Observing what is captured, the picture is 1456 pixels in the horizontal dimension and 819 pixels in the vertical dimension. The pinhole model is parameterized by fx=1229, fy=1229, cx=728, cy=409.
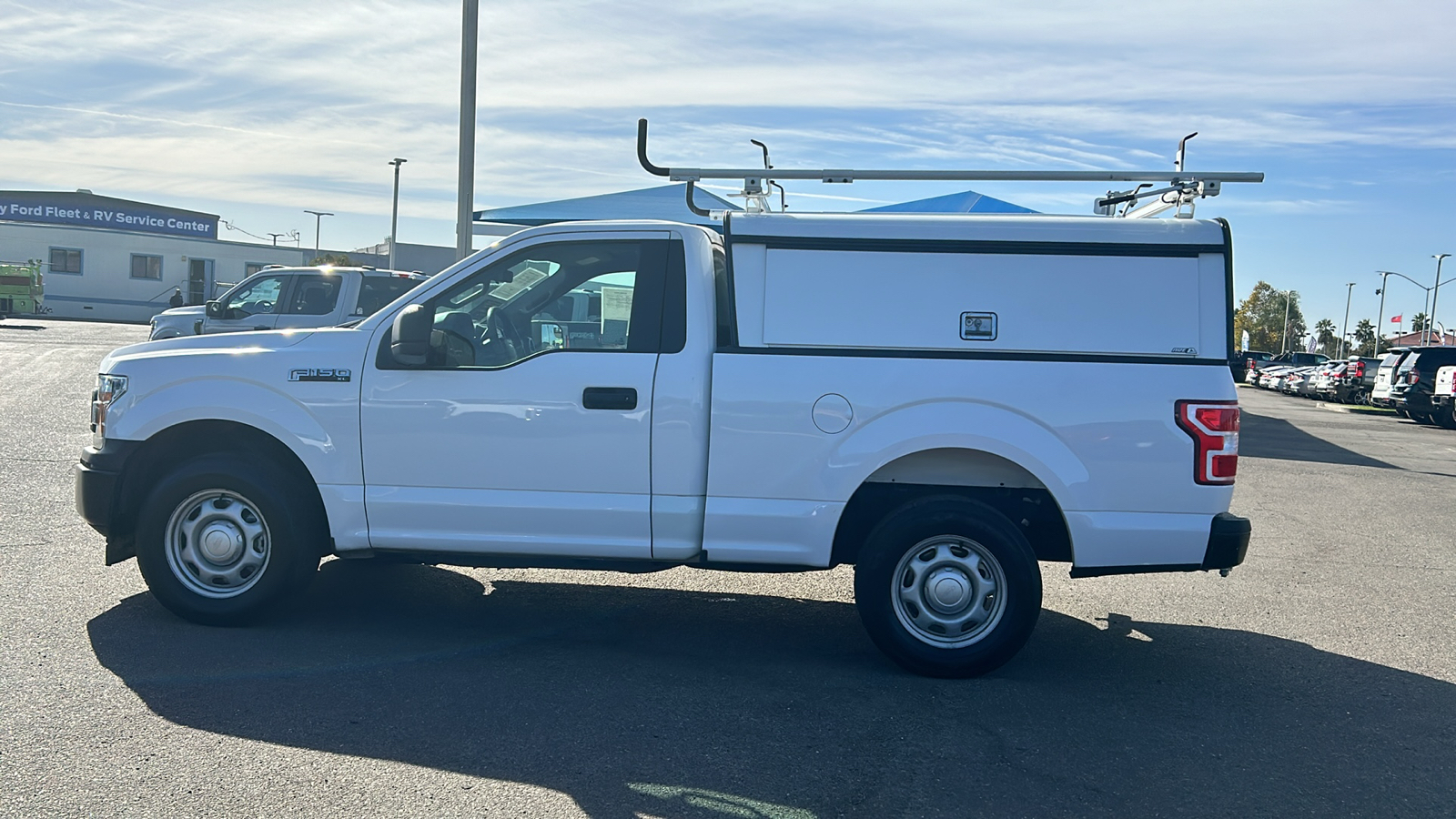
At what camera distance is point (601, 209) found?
1747cm

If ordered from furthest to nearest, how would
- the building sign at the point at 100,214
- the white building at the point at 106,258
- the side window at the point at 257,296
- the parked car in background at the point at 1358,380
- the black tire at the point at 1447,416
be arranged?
1. the building sign at the point at 100,214
2. the white building at the point at 106,258
3. the parked car in background at the point at 1358,380
4. the black tire at the point at 1447,416
5. the side window at the point at 257,296

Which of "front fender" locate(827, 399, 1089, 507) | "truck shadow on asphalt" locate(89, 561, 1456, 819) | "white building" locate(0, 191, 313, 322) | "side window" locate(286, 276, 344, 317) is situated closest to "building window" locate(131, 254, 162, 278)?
"white building" locate(0, 191, 313, 322)

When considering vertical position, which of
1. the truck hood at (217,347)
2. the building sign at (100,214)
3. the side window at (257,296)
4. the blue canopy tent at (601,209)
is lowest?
the truck hood at (217,347)

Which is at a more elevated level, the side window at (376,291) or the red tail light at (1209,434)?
the side window at (376,291)

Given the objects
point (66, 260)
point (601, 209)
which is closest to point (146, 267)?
point (66, 260)

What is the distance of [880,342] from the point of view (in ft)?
18.3

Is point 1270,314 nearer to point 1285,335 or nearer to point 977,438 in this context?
point 1285,335

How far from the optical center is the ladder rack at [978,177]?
5.84m

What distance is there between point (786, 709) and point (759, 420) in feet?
4.22

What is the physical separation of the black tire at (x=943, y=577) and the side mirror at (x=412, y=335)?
2241mm

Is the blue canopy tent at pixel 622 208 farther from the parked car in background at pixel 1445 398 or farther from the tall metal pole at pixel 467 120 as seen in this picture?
the parked car in background at pixel 1445 398

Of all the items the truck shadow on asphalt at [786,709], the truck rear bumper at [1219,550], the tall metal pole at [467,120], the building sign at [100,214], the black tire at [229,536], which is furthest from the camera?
the building sign at [100,214]

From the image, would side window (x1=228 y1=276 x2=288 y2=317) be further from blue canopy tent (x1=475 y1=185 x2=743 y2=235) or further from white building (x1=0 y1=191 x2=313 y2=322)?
white building (x1=0 y1=191 x2=313 y2=322)

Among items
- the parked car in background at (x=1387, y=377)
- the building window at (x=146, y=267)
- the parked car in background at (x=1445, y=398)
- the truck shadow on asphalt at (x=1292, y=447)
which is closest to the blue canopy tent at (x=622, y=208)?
the truck shadow on asphalt at (x=1292, y=447)
